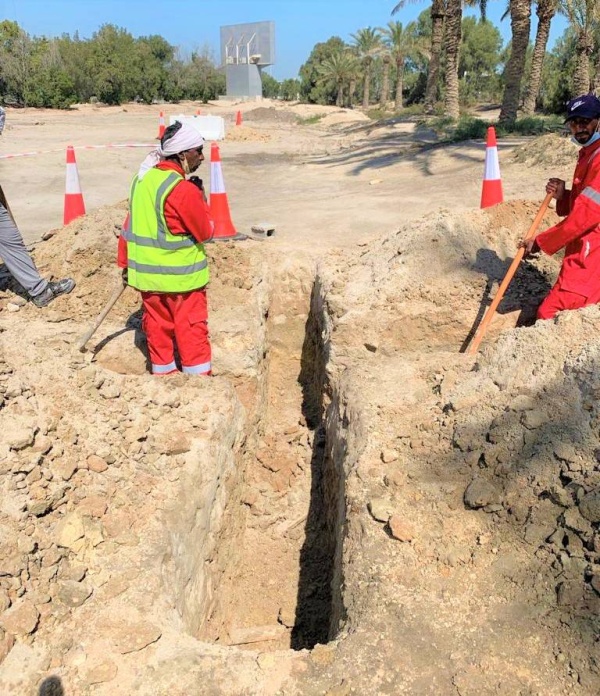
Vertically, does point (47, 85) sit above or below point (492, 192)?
above

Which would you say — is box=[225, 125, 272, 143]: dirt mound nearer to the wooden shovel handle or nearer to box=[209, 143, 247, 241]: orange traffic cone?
box=[209, 143, 247, 241]: orange traffic cone

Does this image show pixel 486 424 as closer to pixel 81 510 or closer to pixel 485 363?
pixel 485 363

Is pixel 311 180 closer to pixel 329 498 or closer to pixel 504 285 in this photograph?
pixel 504 285

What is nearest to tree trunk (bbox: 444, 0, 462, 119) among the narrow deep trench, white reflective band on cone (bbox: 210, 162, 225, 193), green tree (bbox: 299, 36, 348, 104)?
white reflective band on cone (bbox: 210, 162, 225, 193)

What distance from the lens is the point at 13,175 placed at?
11.0 metres

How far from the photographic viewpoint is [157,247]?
11.8ft

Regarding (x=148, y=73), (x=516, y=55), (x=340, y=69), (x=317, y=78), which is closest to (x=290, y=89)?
(x=317, y=78)

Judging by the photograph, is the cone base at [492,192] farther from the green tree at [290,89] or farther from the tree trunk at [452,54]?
the green tree at [290,89]

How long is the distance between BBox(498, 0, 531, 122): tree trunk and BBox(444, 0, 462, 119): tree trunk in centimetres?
321

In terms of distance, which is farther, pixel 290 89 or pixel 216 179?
pixel 290 89

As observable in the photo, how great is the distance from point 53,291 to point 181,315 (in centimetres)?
160

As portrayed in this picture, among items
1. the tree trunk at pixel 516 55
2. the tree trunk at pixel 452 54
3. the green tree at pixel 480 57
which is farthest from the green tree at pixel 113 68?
the tree trunk at pixel 516 55

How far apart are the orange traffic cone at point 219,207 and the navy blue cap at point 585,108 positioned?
3346 mm

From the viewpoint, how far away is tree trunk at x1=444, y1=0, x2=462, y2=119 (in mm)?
18078
